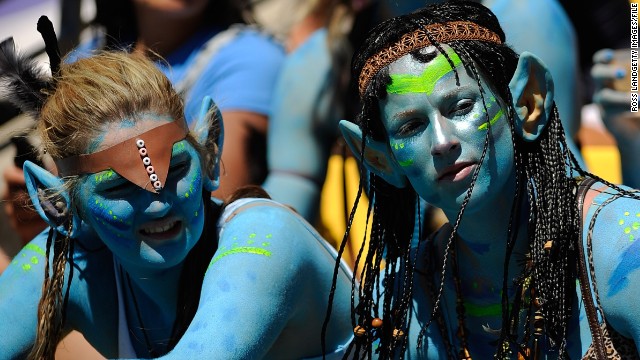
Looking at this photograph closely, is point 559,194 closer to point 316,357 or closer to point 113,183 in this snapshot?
point 316,357

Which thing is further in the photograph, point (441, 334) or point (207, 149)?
point (207, 149)

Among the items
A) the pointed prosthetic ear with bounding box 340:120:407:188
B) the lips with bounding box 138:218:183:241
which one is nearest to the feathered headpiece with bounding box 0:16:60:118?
the lips with bounding box 138:218:183:241

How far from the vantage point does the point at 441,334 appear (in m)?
2.48

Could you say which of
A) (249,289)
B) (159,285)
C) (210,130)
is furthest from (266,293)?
(210,130)

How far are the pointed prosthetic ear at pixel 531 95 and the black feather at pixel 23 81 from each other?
1.15 metres

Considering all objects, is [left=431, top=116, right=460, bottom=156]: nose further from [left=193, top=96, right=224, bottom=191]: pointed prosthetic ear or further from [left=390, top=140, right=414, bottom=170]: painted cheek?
[left=193, top=96, right=224, bottom=191]: pointed prosthetic ear

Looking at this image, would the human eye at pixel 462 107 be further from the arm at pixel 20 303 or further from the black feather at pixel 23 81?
the arm at pixel 20 303

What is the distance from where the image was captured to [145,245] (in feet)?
8.23

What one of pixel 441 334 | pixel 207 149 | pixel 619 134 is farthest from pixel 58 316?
pixel 619 134

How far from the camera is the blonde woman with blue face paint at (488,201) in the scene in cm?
221

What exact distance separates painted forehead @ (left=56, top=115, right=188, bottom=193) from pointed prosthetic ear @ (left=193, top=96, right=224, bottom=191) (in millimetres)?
151

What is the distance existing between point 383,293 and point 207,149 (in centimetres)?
56

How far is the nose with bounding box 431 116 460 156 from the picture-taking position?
2.21m

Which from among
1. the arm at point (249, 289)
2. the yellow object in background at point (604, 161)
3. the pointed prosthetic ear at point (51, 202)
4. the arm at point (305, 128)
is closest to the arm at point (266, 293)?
the arm at point (249, 289)
